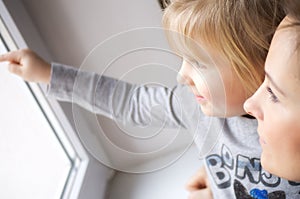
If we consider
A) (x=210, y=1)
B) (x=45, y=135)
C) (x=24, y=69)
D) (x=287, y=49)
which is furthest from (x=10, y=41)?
(x=287, y=49)

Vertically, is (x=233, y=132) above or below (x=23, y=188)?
above

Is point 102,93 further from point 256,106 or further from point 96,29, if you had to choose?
point 256,106

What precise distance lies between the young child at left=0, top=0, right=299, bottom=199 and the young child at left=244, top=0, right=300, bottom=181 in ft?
0.21

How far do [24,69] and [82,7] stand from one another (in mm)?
161

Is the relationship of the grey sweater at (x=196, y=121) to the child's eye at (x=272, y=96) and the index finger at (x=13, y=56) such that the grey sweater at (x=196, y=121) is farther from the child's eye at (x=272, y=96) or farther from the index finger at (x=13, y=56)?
the child's eye at (x=272, y=96)

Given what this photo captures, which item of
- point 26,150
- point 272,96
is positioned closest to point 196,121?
point 272,96

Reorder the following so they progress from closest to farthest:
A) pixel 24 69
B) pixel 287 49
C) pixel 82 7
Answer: pixel 287 49, pixel 24 69, pixel 82 7

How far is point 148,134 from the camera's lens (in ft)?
2.12

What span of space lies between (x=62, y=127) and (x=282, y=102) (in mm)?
440

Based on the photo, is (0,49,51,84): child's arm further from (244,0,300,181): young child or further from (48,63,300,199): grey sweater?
(244,0,300,181): young child

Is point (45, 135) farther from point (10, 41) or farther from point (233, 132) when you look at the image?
point (233, 132)

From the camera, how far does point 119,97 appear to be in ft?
2.02

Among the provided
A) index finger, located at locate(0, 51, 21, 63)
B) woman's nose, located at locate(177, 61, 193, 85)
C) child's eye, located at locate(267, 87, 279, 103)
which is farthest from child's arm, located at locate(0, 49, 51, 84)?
child's eye, located at locate(267, 87, 279, 103)

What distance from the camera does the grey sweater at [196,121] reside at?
0.55m
